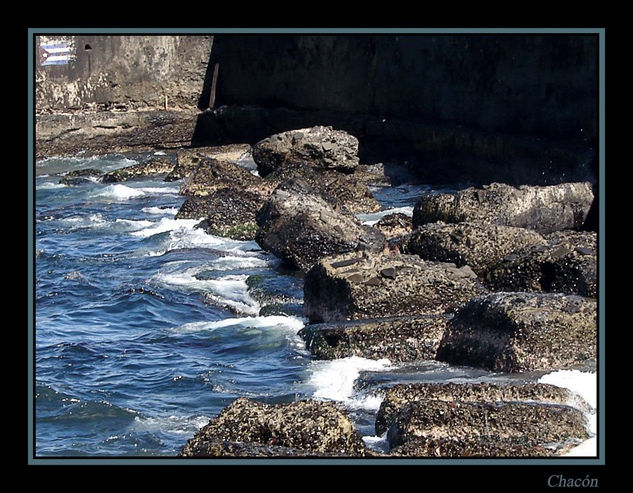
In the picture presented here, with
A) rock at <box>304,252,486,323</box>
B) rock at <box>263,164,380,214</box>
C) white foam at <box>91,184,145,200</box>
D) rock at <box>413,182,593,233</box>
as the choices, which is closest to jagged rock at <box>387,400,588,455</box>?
rock at <box>304,252,486,323</box>

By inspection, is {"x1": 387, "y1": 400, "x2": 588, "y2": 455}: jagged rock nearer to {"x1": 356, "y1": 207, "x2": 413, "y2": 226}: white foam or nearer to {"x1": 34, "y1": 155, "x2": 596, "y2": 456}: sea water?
{"x1": 34, "y1": 155, "x2": 596, "y2": 456}: sea water

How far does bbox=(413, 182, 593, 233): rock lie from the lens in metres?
13.0

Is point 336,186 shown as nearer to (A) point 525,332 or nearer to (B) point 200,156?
(B) point 200,156

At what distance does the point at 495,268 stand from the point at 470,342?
2061 millimetres

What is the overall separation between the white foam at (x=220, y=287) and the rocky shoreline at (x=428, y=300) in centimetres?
76

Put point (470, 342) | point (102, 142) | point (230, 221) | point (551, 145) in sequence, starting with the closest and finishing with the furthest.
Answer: point (470, 342) < point (230, 221) < point (551, 145) < point (102, 142)

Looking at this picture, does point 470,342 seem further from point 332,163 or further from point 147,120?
point 147,120

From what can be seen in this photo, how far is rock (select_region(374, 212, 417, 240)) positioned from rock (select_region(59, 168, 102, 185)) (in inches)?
339

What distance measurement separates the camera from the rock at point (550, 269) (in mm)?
9836

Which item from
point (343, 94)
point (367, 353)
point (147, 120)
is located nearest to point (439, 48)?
point (343, 94)

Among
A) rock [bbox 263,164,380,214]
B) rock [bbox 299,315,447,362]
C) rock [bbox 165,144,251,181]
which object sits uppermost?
rock [bbox 165,144,251,181]

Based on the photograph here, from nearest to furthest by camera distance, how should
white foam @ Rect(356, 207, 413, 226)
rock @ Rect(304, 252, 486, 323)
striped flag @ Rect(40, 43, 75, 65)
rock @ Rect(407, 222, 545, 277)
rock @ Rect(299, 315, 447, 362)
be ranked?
rock @ Rect(299, 315, 447, 362) → rock @ Rect(304, 252, 486, 323) → rock @ Rect(407, 222, 545, 277) → white foam @ Rect(356, 207, 413, 226) → striped flag @ Rect(40, 43, 75, 65)

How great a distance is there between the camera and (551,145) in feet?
60.8

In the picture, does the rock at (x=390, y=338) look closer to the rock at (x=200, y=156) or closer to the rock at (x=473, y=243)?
the rock at (x=473, y=243)
